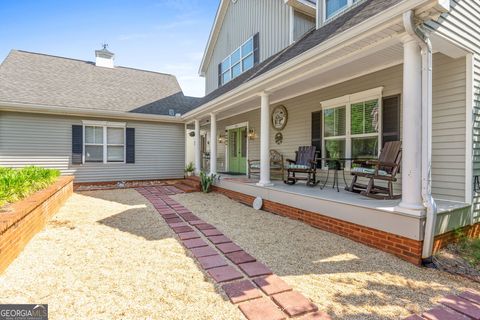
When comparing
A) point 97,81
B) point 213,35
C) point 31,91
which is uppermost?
point 213,35

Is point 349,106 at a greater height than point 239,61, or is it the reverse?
point 239,61

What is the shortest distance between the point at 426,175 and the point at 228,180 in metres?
5.16

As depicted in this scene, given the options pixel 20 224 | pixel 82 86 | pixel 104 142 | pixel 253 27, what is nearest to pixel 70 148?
pixel 104 142

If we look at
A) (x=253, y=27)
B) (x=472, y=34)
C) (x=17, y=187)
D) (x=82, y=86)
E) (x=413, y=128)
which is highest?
(x=253, y=27)

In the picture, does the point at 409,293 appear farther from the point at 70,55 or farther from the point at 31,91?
the point at 70,55

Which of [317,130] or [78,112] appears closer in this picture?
[317,130]

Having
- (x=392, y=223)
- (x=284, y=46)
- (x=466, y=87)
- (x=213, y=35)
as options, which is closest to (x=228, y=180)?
(x=284, y=46)

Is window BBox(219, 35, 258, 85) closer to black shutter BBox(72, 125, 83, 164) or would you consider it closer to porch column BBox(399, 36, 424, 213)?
black shutter BBox(72, 125, 83, 164)

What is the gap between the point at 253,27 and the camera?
8.78m

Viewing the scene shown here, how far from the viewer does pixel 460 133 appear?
371 cm

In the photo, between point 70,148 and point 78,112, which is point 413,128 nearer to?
point 78,112

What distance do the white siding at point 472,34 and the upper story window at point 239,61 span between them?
565cm

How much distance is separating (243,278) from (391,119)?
3921 millimetres

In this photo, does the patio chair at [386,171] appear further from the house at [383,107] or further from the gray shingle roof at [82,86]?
the gray shingle roof at [82,86]
